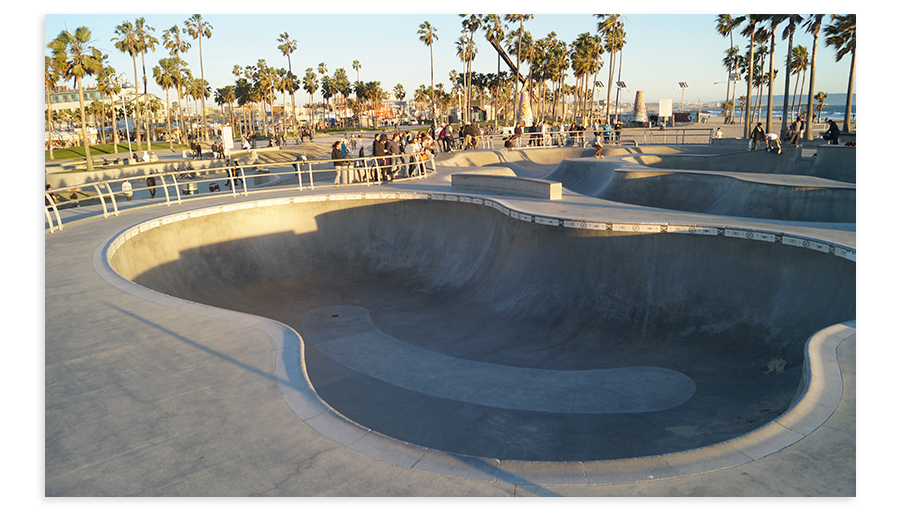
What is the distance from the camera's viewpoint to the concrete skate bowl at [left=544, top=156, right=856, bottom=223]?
14.1m

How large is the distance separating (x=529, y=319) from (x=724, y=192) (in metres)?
9.77

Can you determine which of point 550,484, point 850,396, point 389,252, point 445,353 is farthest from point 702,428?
point 389,252

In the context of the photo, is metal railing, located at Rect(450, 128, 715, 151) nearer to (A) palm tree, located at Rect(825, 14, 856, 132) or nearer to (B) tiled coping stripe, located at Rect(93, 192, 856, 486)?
(A) palm tree, located at Rect(825, 14, 856, 132)

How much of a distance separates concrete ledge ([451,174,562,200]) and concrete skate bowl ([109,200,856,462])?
2.03m

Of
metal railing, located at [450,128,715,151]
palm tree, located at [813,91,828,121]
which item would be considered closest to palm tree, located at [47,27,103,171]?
metal railing, located at [450,128,715,151]

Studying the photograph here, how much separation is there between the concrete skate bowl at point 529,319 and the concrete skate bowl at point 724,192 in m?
5.94

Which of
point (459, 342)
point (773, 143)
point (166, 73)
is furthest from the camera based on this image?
point (166, 73)

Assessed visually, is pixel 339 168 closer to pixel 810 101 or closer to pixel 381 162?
pixel 381 162

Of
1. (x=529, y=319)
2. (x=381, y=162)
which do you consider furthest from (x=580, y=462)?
(x=381, y=162)

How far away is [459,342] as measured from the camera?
1144 cm

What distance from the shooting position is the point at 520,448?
704 cm

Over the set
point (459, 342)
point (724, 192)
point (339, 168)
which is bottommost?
point (459, 342)

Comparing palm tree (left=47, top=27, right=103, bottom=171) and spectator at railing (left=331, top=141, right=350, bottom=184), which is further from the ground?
palm tree (left=47, top=27, right=103, bottom=171)

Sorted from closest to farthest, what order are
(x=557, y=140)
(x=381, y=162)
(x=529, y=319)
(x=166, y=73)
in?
(x=529, y=319) → (x=381, y=162) → (x=557, y=140) → (x=166, y=73)
